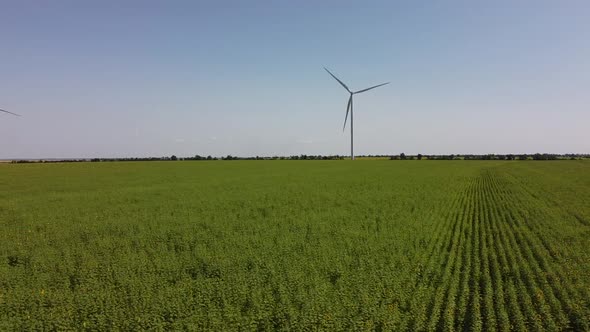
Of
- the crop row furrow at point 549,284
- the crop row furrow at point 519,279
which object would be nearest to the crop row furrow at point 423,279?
the crop row furrow at point 519,279

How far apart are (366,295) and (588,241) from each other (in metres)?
11.8

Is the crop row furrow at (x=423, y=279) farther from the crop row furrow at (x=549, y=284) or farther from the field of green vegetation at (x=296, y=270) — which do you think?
the crop row furrow at (x=549, y=284)

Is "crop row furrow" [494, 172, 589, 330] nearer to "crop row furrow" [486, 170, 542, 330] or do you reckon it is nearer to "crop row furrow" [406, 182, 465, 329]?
"crop row furrow" [486, 170, 542, 330]

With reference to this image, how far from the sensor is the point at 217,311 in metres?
8.54

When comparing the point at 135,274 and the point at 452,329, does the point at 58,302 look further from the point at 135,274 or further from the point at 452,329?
the point at 452,329

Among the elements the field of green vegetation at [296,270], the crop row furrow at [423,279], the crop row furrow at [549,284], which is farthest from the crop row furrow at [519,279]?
the crop row furrow at [423,279]

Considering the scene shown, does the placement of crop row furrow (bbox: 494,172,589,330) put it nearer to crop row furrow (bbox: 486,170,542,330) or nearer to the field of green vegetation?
the field of green vegetation

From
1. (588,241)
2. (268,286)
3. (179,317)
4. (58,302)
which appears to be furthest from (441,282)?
(58,302)

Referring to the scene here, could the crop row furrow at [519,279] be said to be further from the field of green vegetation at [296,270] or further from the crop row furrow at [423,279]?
the crop row furrow at [423,279]

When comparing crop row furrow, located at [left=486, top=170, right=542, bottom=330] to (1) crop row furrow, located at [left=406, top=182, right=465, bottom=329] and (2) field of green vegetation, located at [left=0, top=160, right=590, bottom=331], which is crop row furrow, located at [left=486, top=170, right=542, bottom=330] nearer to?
(2) field of green vegetation, located at [left=0, top=160, right=590, bottom=331]

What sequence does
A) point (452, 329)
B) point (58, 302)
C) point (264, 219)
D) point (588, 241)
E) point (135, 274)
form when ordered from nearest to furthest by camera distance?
point (452, 329), point (58, 302), point (135, 274), point (588, 241), point (264, 219)

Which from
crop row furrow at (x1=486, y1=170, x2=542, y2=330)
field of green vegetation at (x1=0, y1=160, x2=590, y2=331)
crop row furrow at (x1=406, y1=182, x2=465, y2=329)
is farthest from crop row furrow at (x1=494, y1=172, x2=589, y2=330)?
crop row furrow at (x1=406, y1=182, x2=465, y2=329)

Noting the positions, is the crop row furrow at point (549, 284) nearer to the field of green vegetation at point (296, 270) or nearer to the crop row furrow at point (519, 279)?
the field of green vegetation at point (296, 270)

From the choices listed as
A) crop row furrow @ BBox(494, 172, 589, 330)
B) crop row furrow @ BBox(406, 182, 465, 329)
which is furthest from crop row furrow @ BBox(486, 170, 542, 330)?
crop row furrow @ BBox(406, 182, 465, 329)
